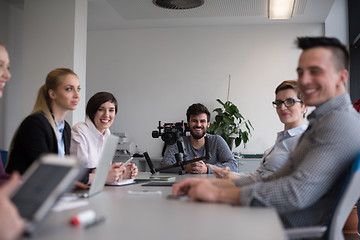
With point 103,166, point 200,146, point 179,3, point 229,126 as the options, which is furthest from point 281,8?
point 103,166

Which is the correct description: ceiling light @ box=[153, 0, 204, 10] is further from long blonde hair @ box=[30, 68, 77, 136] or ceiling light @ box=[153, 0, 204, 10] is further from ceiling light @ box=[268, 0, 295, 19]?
→ long blonde hair @ box=[30, 68, 77, 136]

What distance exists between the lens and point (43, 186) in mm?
1076

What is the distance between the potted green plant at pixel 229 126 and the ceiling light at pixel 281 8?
1430 mm

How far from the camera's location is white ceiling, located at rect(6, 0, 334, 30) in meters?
4.97

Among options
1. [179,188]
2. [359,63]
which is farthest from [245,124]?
[179,188]

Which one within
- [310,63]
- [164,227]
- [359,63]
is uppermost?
[359,63]

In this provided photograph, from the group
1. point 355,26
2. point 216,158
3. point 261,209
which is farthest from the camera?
point 355,26

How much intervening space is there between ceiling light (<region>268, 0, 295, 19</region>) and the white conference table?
361cm

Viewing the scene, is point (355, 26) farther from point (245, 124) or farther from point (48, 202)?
point (48, 202)

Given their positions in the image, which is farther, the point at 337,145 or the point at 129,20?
the point at 129,20

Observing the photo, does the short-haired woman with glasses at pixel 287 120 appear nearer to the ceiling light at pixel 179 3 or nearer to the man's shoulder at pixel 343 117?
the man's shoulder at pixel 343 117

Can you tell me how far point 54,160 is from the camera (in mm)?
1061

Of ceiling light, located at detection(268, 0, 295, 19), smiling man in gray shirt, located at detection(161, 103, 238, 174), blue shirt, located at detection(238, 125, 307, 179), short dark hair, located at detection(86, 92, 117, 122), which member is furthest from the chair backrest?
ceiling light, located at detection(268, 0, 295, 19)

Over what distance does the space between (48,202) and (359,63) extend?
5381 mm
